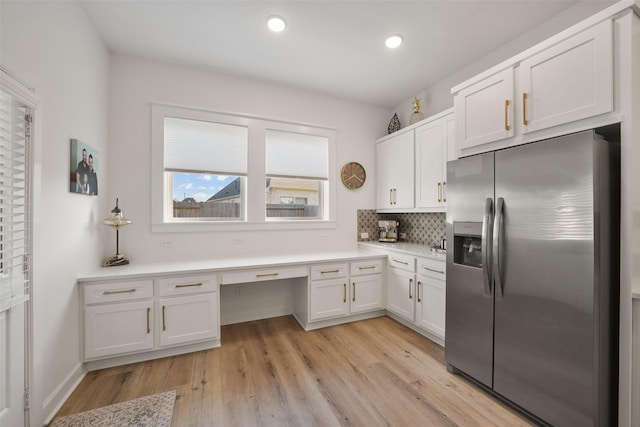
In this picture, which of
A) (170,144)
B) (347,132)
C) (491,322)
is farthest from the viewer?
(347,132)

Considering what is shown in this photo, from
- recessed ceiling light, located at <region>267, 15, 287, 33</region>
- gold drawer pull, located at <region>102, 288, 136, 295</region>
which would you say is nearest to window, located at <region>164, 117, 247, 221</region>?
gold drawer pull, located at <region>102, 288, 136, 295</region>

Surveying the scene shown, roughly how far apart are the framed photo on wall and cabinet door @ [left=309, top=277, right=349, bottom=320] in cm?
224

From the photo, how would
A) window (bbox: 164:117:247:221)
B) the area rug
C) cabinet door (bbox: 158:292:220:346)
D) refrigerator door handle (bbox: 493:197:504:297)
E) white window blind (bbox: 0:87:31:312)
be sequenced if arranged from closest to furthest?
white window blind (bbox: 0:87:31:312) → the area rug → refrigerator door handle (bbox: 493:197:504:297) → cabinet door (bbox: 158:292:220:346) → window (bbox: 164:117:247:221)

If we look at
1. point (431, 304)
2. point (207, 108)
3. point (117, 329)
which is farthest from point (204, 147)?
point (431, 304)

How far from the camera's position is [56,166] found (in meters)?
1.81

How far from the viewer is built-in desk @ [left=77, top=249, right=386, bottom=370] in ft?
7.18

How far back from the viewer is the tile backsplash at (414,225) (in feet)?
10.9

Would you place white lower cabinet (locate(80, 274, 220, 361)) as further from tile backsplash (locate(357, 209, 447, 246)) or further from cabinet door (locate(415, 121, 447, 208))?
cabinet door (locate(415, 121, 447, 208))

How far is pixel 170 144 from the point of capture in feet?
9.74

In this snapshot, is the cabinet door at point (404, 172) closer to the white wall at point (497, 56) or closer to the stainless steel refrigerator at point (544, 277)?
the white wall at point (497, 56)

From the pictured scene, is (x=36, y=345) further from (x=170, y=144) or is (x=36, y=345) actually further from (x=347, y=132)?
Answer: (x=347, y=132)

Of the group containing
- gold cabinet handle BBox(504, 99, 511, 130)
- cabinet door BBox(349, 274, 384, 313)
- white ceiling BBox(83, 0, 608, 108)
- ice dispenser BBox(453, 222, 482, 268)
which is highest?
white ceiling BBox(83, 0, 608, 108)

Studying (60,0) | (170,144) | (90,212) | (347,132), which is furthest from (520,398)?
(60,0)

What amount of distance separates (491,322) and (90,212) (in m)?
3.38
